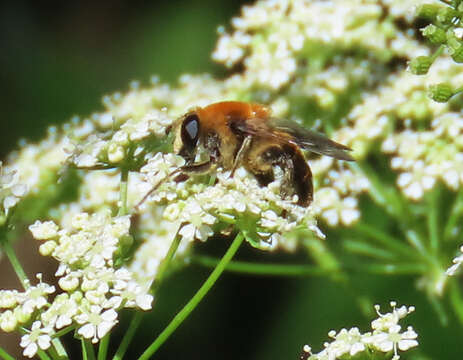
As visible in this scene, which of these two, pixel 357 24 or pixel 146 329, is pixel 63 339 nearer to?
pixel 146 329

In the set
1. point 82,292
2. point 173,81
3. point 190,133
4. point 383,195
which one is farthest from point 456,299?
point 173,81

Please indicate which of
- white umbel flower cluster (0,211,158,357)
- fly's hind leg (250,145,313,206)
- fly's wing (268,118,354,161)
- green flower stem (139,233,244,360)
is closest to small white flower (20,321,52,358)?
white umbel flower cluster (0,211,158,357)

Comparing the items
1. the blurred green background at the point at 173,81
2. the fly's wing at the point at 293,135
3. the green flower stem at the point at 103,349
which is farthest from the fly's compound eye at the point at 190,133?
the blurred green background at the point at 173,81

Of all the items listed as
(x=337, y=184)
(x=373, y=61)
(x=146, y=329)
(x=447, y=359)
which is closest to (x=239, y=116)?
(x=337, y=184)

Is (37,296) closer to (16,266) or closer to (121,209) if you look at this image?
(16,266)

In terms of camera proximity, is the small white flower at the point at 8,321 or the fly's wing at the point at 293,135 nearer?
the small white flower at the point at 8,321

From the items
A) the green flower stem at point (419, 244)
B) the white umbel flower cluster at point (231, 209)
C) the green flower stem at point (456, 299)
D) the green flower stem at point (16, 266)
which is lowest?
the green flower stem at point (456, 299)

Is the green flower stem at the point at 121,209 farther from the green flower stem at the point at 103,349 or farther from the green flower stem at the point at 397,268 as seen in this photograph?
the green flower stem at the point at 397,268

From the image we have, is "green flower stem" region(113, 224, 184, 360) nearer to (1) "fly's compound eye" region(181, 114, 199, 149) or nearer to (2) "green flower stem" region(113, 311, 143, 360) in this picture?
(2) "green flower stem" region(113, 311, 143, 360)
